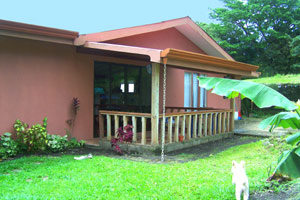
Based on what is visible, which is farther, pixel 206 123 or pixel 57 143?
pixel 206 123

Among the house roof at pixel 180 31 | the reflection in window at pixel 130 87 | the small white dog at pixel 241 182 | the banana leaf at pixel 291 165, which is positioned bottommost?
the small white dog at pixel 241 182

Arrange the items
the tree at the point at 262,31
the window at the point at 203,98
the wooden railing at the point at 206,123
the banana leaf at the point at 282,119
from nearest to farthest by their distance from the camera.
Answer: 1. the banana leaf at the point at 282,119
2. the wooden railing at the point at 206,123
3. the window at the point at 203,98
4. the tree at the point at 262,31

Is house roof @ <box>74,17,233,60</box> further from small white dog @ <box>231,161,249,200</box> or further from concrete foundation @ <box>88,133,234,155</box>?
small white dog @ <box>231,161,249,200</box>

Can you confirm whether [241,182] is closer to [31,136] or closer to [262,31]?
[31,136]

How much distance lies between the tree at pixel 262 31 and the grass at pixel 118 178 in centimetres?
2126

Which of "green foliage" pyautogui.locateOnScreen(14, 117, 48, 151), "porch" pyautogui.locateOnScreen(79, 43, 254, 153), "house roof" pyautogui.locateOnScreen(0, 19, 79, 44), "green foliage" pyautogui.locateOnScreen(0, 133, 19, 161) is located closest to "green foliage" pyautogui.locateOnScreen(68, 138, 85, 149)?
"porch" pyautogui.locateOnScreen(79, 43, 254, 153)

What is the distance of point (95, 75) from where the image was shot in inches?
345

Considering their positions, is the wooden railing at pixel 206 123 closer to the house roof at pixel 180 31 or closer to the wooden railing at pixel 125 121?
the wooden railing at pixel 125 121

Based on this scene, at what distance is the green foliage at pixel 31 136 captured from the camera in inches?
269

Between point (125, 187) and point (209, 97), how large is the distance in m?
10.8

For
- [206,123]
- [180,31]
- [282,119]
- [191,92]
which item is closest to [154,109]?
[206,123]

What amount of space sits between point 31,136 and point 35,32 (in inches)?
99.5

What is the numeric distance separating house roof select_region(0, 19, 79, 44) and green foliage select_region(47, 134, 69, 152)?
2.52m

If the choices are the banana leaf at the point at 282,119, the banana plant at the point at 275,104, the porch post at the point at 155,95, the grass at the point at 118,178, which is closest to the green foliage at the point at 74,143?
the grass at the point at 118,178
